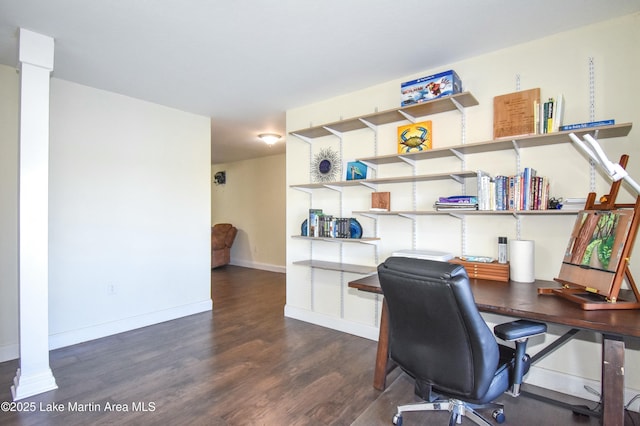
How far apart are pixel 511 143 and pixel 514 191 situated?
0.37 meters

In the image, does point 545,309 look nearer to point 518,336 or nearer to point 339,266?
point 518,336

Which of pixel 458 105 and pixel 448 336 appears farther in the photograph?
pixel 458 105

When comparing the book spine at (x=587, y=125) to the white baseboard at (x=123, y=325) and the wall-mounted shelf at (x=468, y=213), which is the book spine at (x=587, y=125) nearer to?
the wall-mounted shelf at (x=468, y=213)

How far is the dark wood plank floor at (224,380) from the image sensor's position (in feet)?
6.52

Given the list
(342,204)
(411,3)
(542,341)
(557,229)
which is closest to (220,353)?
(342,204)

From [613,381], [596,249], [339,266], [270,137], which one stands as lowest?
[613,381]

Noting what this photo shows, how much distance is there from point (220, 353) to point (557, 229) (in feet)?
9.45

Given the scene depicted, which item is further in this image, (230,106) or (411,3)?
(230,106)

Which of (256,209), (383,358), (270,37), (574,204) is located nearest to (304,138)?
(270,37)

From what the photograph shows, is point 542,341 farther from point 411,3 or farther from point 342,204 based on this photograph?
point 411,3

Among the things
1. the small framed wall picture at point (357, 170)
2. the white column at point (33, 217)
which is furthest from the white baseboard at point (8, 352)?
the small framed wall picture at point (357, 170)

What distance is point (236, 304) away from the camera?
14.6 feet

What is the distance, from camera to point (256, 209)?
7250mm

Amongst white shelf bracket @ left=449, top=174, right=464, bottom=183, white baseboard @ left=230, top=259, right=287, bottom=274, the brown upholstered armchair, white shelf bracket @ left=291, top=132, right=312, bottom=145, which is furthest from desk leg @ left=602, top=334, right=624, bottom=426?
the brown upholstered armchair
